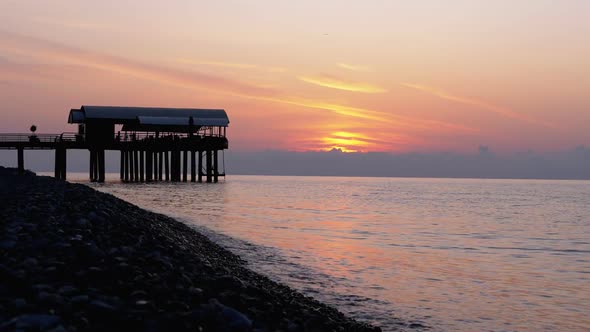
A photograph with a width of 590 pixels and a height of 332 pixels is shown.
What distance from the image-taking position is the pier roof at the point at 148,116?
7656 centimetres

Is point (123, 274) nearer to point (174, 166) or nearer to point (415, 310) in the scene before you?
point (415, 310)

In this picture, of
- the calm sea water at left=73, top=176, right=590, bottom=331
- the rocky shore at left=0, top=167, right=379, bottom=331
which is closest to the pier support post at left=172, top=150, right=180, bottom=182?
the calm sea water at left=73, top=176, right=590, bottom=331

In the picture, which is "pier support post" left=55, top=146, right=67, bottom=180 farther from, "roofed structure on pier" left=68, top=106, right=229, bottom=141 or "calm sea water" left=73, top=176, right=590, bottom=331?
"calm sea water" left=73, top=176, right=590, bottom=331

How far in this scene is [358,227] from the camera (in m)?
33.8

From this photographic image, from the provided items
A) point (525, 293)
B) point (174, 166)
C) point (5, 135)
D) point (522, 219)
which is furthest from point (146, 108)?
point (525, 293)

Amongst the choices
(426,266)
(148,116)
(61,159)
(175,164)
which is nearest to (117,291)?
(426,266)

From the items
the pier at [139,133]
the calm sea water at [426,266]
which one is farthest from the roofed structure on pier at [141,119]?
the calm sea water at [426,266]

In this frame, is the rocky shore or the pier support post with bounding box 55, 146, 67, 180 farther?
the pier support post with bounding box 55, 146, 67, 180

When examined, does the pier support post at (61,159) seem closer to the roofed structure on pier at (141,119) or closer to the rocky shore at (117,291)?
the roofed structure on pier at (141,119)

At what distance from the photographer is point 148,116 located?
78.2 meters

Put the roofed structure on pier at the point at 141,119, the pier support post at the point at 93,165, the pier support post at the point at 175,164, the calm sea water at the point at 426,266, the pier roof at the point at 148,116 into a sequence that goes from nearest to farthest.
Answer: the calm sea water at the point at 426,266 → the roofed structure on pier at the point at 141,119 → the pier roof at the point at 148,116 → the pier support post at the point at 93,165 → the pier support post at the point at 175,164

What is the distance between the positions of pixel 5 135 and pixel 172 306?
220ft

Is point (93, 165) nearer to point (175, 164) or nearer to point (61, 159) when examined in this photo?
point (61, 159)

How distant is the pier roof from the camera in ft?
251
